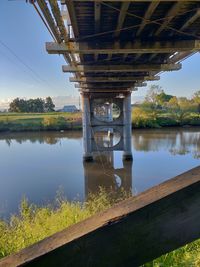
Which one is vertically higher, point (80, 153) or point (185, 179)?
point (185, 179)

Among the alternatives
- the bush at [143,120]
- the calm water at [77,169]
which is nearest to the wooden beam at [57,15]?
the calm water at [77,169]

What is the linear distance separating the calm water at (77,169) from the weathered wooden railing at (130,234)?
1186 cm

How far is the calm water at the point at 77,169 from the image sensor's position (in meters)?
14.6

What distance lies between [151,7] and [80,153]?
67.5ft

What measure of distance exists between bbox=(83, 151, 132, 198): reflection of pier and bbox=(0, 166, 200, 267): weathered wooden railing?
13717mm

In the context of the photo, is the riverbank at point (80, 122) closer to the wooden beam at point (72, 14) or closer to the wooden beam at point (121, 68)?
the wooden beam at point (121, 68)

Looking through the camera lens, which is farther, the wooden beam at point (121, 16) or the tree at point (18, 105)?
the tree at point (18, 105)

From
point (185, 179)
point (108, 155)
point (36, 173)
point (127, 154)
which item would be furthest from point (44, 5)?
point (108, 155)

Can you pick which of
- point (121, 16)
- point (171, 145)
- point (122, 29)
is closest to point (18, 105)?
point (171, 145)

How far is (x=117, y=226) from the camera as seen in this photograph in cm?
79

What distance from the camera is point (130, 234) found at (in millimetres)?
785

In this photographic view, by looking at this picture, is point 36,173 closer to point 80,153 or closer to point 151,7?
point 80,153

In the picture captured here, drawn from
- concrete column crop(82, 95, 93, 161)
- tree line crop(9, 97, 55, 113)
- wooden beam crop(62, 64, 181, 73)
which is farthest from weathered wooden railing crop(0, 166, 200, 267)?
tree line crop(9, 97, 55, 113)

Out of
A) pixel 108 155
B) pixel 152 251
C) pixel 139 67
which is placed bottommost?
pixel 108 155
